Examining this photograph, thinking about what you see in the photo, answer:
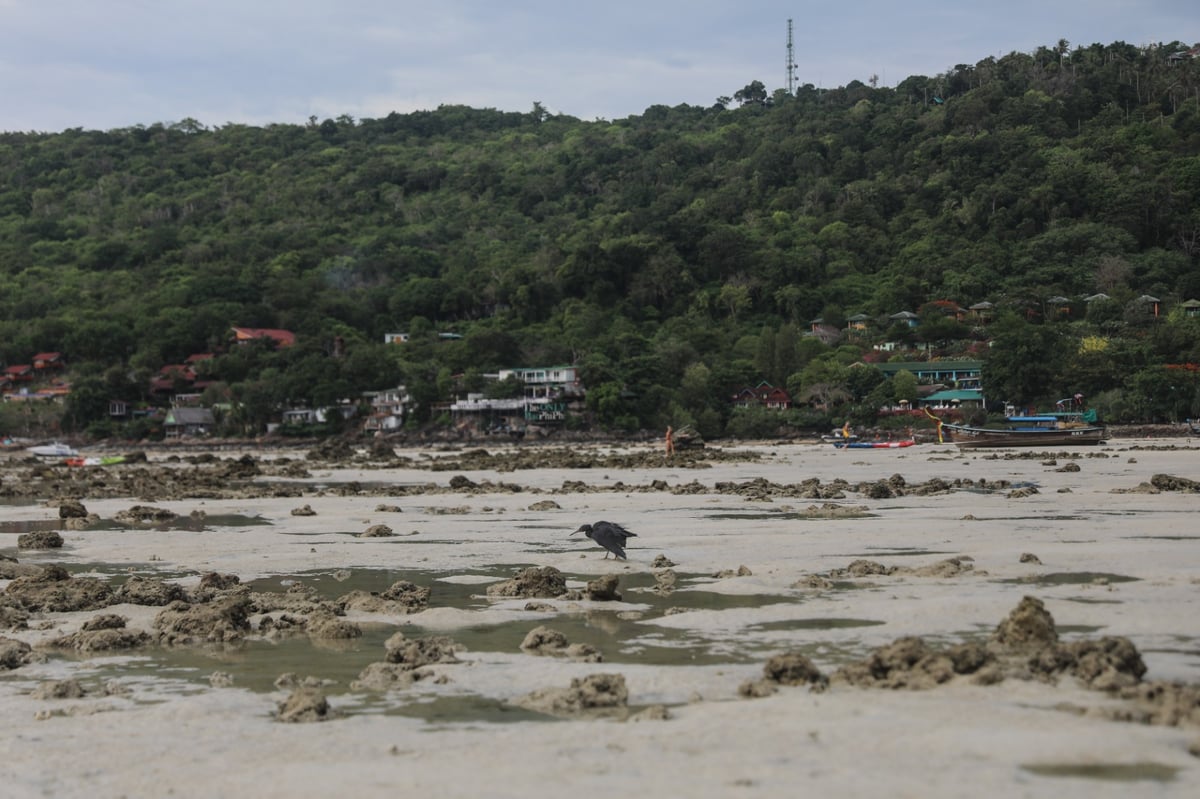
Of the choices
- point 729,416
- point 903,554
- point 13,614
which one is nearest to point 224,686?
point 13,614

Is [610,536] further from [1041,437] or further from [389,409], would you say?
[389,409]

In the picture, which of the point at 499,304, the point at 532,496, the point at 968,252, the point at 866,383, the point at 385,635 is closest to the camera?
the point at 385,635

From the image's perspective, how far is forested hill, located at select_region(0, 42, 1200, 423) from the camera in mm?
103438

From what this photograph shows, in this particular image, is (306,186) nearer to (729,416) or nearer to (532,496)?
(729,416)

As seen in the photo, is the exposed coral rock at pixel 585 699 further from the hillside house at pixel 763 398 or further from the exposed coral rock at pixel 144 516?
the hillside house at pixel 763 398

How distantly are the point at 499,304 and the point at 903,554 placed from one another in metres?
110

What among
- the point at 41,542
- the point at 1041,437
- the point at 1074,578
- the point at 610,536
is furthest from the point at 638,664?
the point at 1041,437

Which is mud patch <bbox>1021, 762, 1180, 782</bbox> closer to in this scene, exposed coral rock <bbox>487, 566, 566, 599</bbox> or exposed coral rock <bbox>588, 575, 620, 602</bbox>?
exposed coral rock <bbox>588, 575, 620, 602</bbox>

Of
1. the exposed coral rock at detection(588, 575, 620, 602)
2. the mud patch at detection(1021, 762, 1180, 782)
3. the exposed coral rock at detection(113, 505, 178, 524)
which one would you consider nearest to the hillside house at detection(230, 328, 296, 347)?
the exposed coral rock at detection(113, 505, 178, 524)

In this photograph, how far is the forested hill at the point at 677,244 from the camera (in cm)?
10344

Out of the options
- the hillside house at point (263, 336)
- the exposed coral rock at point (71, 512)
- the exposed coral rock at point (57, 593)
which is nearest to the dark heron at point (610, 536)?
the exposed coral rock at point (57, 593)

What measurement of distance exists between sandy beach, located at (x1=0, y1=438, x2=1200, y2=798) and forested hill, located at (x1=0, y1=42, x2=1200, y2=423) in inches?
2625

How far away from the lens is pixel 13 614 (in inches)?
478

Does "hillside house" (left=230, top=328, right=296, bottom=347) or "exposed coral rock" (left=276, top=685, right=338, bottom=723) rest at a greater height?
"hillside house" (left=230, top=328, right=296, bottom=347)
